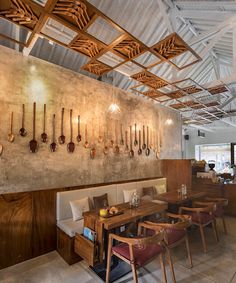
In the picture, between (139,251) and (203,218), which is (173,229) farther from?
(203,218)

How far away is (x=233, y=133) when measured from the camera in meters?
11.0

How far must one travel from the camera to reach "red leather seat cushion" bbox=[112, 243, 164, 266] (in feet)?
6.70

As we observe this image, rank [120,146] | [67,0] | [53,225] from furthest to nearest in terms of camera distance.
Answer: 1. [120,146]
2. [53,225]
3. [67,0]

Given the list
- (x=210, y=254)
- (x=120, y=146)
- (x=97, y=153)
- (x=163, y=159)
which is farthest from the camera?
(x=163, y=159)

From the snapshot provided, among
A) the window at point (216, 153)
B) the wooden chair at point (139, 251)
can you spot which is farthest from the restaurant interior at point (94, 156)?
the window at point (216, 153)

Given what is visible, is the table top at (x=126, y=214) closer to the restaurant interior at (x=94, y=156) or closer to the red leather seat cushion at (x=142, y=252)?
the restaurant interior at (x=94, y=156)

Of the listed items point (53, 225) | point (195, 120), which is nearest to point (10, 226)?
point (53, 225)

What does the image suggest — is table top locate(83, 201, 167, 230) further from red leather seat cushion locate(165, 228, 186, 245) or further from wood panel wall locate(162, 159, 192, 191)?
wood panel wall locate(162, 159, 192, 191)

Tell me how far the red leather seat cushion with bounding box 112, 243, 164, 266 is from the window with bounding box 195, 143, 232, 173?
1003 cm

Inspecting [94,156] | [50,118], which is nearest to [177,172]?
[94,156]

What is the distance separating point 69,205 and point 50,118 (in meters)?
1.60

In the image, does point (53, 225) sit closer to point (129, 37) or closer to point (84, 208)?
point (84, 208)

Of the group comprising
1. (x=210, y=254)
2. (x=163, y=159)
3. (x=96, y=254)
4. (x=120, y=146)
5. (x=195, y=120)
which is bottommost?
(x=210, y=254)

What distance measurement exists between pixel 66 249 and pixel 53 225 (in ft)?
1.73
